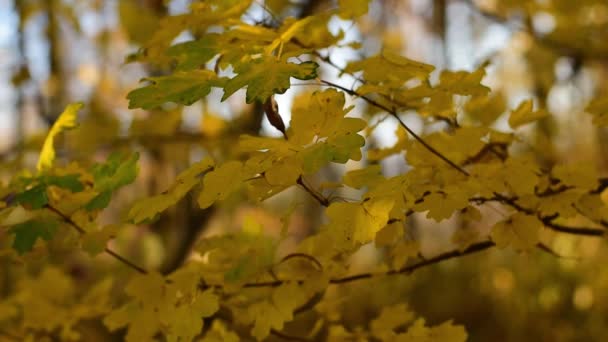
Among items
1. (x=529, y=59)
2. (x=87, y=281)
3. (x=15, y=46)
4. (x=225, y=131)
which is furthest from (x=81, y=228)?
(x=87, y=281)

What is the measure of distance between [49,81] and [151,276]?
2.83 metres

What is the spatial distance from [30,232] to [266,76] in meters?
0.39

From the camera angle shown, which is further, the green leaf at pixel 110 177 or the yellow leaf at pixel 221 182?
the green leaf at pixel 110 177

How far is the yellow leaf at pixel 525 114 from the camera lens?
0.97 metres

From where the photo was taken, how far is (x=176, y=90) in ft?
2.38

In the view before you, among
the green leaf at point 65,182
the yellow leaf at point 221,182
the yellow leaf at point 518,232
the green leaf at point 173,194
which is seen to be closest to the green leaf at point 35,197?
the green leaf at point 65,182

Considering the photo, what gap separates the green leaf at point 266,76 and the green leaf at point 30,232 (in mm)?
342

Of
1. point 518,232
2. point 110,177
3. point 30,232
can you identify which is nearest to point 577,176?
point 518,232

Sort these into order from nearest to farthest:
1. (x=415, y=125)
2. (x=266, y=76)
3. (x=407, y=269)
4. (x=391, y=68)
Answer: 1. (x=266, y=76)
2. (x=391, y=68)
3. (x=407, y=269)
4. (x=415, y=125)

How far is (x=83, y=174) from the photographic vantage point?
37.0 inches

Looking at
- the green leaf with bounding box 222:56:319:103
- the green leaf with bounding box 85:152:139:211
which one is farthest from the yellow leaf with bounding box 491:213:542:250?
the green leaf with bounding box 85:152:139:211

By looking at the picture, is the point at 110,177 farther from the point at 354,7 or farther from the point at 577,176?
the point at 577,176

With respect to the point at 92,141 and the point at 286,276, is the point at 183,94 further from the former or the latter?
the point at 92,141

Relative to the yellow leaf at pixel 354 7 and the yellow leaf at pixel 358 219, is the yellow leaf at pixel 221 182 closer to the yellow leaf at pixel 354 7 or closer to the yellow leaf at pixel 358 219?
the yellow leaf at pixel 358 219
